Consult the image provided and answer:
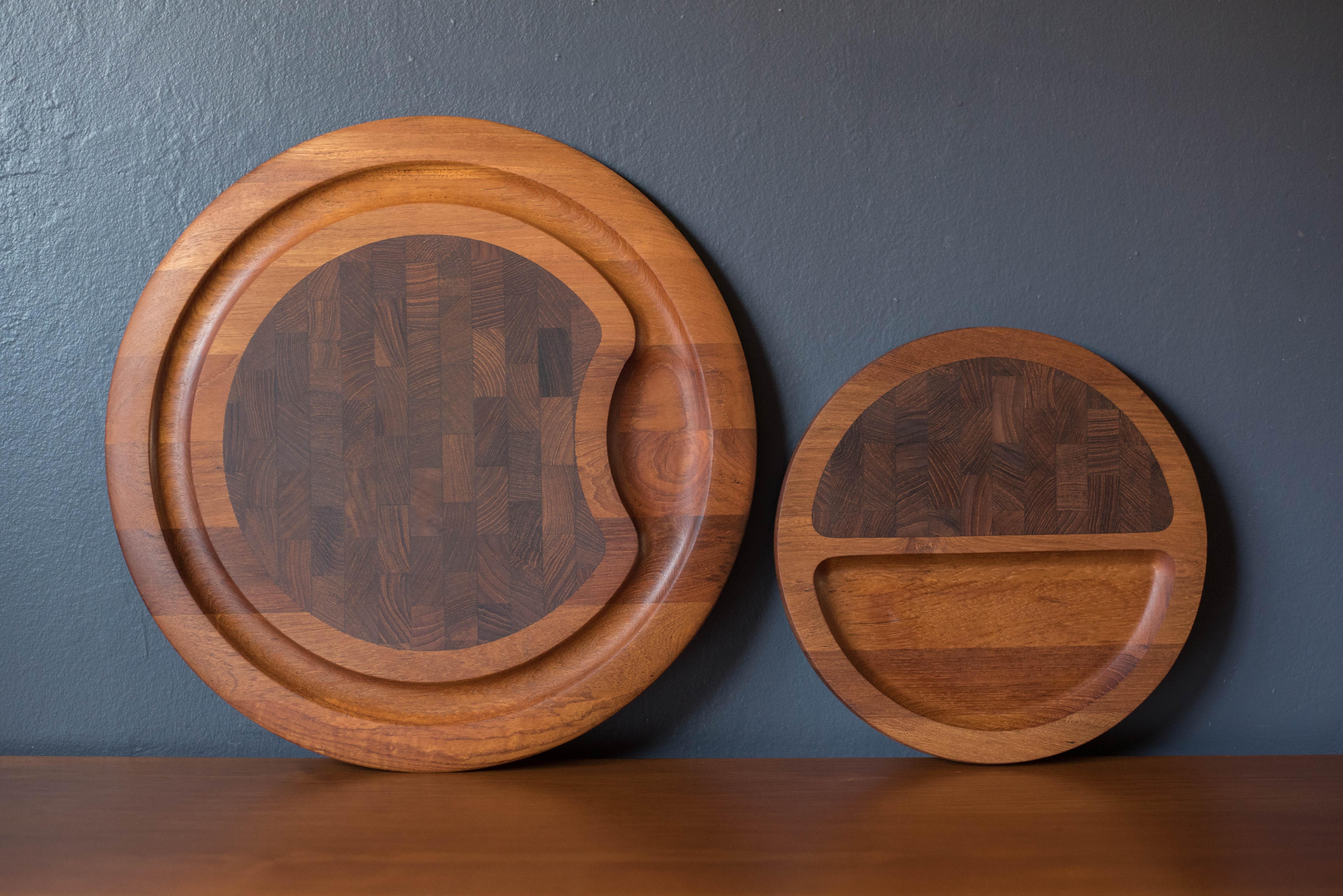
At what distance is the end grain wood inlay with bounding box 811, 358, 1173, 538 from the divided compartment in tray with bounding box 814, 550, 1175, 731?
35 mm

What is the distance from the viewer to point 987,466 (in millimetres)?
792

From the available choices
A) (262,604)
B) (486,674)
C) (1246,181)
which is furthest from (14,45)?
(1246,181)

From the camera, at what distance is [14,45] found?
0.84 metres

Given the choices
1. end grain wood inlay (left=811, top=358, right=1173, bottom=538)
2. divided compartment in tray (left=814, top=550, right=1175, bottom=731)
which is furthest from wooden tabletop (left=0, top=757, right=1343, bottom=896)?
end grain wood inlay (left=811, top=358, right=1173, bottom=538)

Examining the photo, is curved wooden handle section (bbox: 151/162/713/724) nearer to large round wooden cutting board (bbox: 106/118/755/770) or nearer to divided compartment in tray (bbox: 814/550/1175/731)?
large round wooden cutting board (bbox: 106/118/755/770)

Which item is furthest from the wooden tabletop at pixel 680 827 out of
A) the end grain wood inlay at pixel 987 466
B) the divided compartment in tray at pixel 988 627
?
the end grain wood inlay at pixel 987 466

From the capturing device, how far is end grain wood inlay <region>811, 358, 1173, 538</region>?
2.59ft

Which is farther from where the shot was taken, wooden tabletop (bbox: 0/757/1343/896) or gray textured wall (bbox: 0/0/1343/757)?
gray textured wall (bbox: 0/0/1343/757)

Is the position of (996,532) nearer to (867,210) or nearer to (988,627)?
(988,627)

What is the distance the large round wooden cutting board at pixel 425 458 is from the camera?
0.78 m

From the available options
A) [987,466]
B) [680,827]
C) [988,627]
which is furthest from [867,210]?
[680,827]

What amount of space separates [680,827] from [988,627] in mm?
346

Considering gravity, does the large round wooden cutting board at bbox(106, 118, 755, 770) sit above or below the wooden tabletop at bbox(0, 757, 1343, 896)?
above

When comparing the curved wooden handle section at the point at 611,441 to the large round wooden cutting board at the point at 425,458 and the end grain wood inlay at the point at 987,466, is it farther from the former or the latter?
the end grain wood inlay at the point at 987,466
